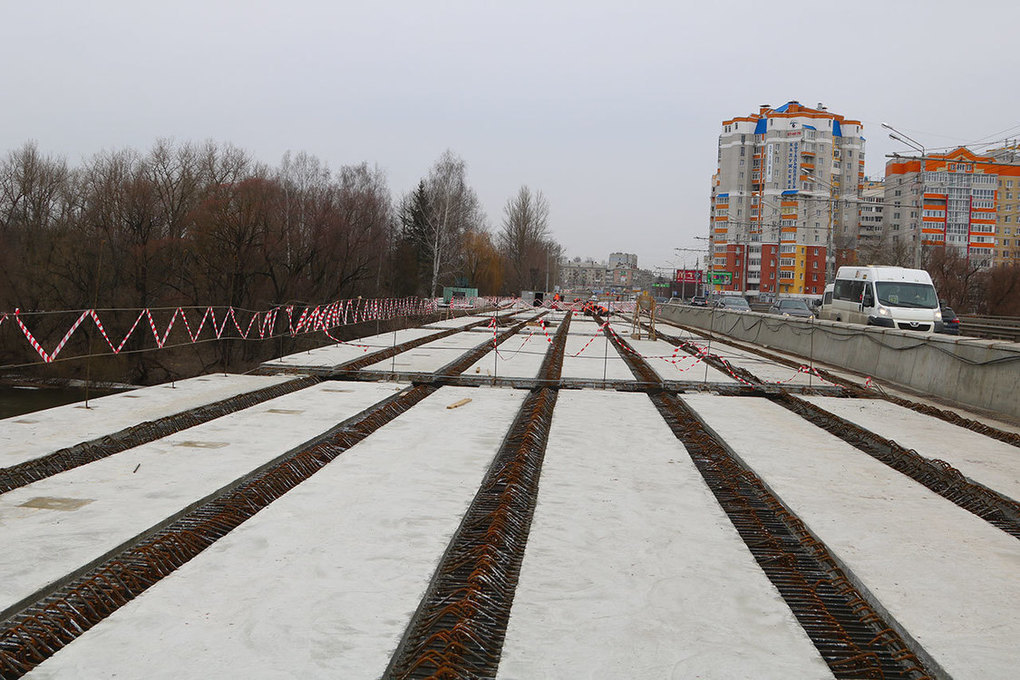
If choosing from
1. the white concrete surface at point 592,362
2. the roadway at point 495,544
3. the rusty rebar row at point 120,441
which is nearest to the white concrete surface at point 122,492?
the roadway at point 495,544

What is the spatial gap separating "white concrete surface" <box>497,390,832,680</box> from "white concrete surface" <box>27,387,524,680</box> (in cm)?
78

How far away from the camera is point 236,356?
130 feet

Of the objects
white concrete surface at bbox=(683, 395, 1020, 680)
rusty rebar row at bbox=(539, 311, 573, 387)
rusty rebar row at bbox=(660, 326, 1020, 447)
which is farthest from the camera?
rusty rebar row at bbox=(539, 311, 573, 387)

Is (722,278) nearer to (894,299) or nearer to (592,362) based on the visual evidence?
(894,299)

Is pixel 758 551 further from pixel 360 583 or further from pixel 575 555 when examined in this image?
pixel 360 583

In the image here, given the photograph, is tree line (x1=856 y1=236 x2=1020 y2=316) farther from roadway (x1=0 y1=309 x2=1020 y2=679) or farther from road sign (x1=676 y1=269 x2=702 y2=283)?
roadway (x1=0 y1=309 x2=1020 y2=679)

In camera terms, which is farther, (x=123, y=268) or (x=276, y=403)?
(x=123, y=268)

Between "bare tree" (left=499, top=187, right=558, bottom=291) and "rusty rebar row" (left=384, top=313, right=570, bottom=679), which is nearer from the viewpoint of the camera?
"rusty rebar row" (left=384, top=313, right=570, bottom=679)

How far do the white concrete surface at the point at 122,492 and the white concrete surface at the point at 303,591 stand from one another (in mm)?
778

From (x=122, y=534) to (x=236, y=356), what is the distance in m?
35.2

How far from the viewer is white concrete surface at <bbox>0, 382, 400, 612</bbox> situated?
216 inches

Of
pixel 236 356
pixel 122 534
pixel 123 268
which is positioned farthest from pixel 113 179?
pixel 122 534

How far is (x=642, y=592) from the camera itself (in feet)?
17.3

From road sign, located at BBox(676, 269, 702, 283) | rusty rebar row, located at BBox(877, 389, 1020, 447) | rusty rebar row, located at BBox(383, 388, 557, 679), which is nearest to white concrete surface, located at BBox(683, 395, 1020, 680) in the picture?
rusty rebar row, located at BBox(383, 388, 557, 679)
